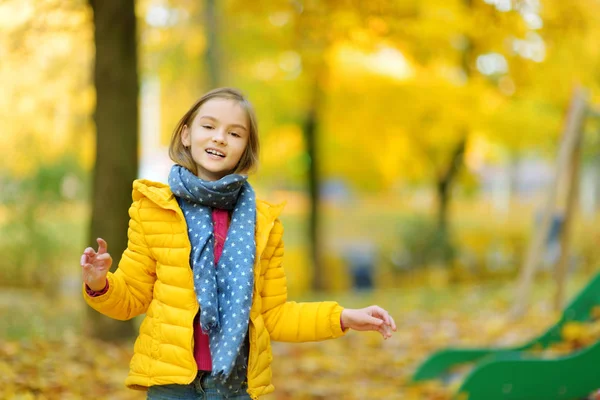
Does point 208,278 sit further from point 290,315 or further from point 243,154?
point 243,154

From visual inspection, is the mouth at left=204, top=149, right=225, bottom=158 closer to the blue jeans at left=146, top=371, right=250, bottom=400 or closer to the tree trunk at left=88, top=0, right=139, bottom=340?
the blue jeans at left=146, top=371, right=250, bottom=400

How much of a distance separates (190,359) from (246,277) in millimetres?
279

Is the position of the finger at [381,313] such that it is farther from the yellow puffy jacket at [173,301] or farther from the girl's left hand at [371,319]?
the yellow puffy jacket at [173,301]

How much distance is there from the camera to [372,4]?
7.26m

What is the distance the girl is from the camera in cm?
200

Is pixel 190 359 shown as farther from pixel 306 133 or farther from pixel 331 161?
pixel 331 161

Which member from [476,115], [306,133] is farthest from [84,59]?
[476,115]

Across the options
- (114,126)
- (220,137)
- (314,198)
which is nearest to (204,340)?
(220,137)

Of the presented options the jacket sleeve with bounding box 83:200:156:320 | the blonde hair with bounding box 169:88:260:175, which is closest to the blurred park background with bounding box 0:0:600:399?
the blonde hair with bounding box 169:88:260:175

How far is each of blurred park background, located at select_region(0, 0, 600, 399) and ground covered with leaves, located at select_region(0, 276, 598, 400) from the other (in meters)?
0.03

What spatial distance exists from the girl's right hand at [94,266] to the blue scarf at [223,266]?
0.25 m

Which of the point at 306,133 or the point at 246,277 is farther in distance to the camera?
the point at 306,133

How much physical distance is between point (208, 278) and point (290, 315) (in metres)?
0.34

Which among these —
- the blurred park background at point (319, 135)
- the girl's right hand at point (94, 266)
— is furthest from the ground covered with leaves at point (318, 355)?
the girl's right hand at point (94, 266)
